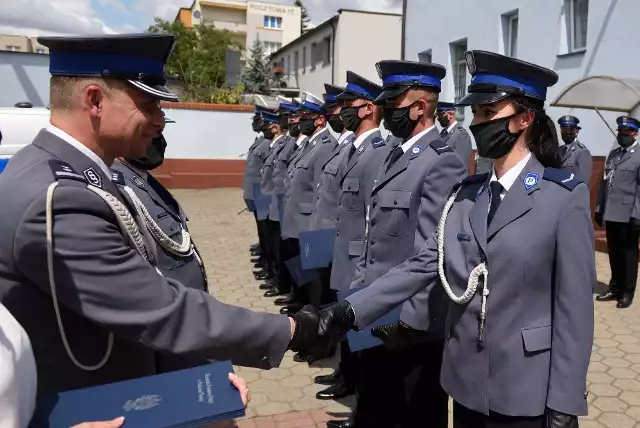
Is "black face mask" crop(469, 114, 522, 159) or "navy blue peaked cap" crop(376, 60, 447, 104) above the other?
"navy blue peaked cap" crop(376, 60, 447, 104)

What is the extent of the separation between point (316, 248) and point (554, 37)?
7.55 meters

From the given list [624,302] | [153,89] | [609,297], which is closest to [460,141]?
[609,297]

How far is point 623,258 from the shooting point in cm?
567

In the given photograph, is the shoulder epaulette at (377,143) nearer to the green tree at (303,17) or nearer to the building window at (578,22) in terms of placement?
the building window at (578,22)

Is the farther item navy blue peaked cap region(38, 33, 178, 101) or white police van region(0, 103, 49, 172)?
white police van region(0, 103, 49, 172)

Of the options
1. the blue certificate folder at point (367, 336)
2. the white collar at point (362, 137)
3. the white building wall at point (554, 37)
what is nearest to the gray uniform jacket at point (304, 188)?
the white collar at point (362, 137)

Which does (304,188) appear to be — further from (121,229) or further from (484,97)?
(121,229)

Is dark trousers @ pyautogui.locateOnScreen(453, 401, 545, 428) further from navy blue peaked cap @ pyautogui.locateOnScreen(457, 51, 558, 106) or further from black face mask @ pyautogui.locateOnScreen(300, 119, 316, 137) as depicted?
black face mask @ pyautogui.locateOnScreen(300, 119, 316, 137)

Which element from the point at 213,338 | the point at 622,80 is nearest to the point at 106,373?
the point at 213,338

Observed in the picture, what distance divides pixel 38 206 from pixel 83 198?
0.10 metres

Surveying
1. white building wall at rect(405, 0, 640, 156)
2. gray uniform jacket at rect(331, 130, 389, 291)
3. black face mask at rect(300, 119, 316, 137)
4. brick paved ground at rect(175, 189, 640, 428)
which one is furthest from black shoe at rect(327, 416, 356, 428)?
white building wall at rect(405, 0, 640, 156)

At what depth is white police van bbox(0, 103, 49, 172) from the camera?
762cm

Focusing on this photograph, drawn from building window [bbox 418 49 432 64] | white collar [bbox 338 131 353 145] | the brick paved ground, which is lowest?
the brick paved ground

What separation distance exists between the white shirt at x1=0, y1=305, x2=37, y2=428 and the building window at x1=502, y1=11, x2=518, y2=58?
10.9 m
